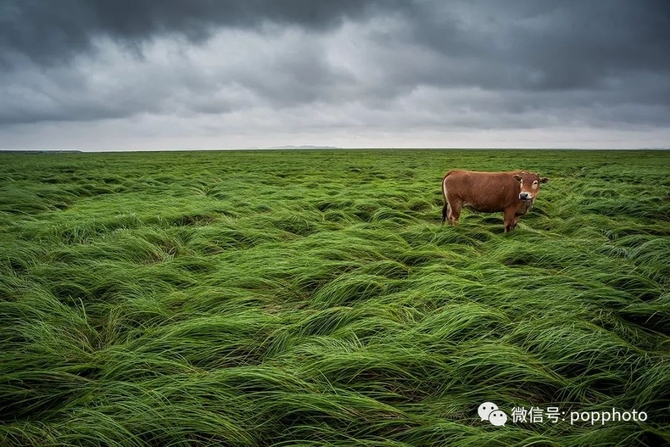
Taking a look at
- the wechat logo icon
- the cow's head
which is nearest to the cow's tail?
the cow's head

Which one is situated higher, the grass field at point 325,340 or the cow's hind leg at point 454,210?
the cow's hind leg at point 454,210

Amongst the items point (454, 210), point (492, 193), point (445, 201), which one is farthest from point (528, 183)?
point (445, 201)

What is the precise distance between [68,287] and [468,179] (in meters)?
5.47

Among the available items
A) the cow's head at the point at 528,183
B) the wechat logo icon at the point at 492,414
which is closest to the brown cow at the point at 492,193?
the cow's head at the point at 528,183

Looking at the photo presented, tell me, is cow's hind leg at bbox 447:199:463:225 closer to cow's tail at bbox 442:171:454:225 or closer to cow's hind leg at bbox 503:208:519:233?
cow's tail at bbox 442:171:454:225

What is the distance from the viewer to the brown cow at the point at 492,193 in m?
5.48

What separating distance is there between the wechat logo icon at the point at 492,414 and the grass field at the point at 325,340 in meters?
0.04

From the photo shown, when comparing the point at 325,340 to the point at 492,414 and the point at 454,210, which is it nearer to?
the point at 492,414

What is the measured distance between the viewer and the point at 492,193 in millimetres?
5512

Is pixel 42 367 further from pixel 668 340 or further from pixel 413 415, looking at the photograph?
pixel 668 340

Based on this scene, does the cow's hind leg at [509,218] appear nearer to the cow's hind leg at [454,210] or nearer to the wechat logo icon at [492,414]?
the cow's hind leg at [454,210]

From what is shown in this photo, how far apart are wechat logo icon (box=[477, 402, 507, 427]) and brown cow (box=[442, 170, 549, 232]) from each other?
13.8 feet

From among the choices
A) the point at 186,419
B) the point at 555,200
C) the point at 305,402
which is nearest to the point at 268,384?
the point at 305,402

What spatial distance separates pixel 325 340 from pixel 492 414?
3.51 ft
